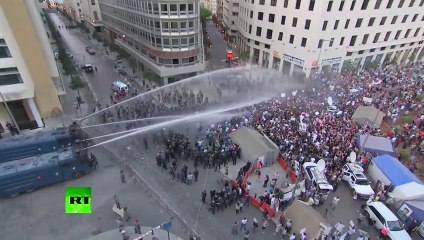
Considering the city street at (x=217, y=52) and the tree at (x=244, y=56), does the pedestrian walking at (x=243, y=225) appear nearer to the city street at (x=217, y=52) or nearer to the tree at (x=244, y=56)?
the city street at (x=217, y=52)

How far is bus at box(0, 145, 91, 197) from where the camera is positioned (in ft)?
59.7

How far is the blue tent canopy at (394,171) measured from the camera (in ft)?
64.0

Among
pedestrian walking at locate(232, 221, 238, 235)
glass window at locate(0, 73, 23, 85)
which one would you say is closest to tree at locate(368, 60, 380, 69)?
pedestrian walking at locate(232, 221, 238, 235)

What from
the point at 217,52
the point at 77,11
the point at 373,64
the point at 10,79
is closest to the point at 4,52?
the point at 10,79

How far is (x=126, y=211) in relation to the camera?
58.6 feet

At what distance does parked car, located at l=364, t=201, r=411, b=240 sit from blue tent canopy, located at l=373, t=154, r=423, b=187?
269 cm

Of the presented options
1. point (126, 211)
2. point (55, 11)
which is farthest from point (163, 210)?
point (55, 11)

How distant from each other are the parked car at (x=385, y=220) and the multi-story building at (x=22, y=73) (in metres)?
29.5

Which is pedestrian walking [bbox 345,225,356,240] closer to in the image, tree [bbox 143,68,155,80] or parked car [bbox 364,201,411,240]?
parked car [bbox 364,201,411,240]

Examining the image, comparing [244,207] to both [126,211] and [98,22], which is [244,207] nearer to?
[126,211]

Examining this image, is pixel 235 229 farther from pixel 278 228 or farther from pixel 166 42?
pixel 166 42

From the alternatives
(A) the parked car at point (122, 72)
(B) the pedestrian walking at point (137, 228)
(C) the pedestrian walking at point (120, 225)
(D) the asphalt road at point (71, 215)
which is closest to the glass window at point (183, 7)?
(A) the parked car at point (122, 72)

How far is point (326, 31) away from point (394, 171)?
2440 cm

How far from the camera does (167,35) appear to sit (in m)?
35.0
